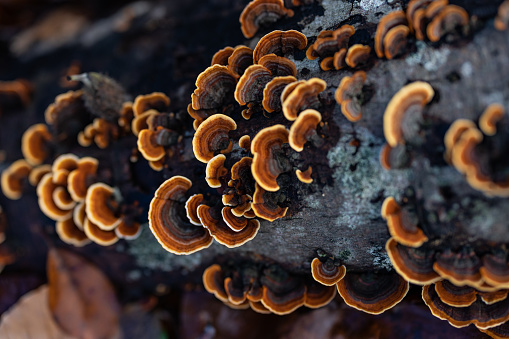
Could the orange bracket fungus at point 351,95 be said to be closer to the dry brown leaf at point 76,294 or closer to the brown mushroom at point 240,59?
the brown mushroom at point 240,59

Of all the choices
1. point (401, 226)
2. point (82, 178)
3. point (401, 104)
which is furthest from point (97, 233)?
point (401, 104)

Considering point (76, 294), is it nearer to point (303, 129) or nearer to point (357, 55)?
point (303, 129)

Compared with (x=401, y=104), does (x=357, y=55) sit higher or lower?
higher

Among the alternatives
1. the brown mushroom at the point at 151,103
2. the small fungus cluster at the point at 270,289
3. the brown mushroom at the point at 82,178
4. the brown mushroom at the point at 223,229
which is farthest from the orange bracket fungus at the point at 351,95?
the brown mushroom at the point at 82,178

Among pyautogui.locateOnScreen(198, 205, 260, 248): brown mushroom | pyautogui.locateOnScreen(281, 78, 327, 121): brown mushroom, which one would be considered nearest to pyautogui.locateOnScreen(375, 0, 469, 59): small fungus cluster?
pyautogui.locateOnScreen(281, 78, 327, 121): brown mushroom


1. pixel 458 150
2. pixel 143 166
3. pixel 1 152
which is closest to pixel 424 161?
pixel 458 150

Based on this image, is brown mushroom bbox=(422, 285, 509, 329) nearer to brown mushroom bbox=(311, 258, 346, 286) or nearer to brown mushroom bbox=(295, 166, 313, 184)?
brown mushroom bbox=(311, 258, 346, 286)
